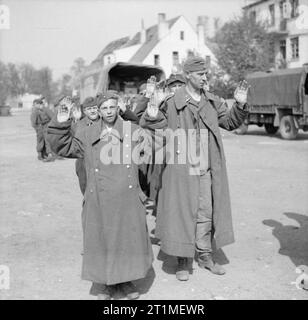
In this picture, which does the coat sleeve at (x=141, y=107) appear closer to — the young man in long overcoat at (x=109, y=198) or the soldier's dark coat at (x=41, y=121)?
the young man in long overcoat at (x=109, y=198)

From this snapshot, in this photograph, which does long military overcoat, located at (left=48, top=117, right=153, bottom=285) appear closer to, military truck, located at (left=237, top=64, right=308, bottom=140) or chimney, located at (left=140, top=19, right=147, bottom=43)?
military truck, located at (left=237, top=64, right=308, bottom=140)

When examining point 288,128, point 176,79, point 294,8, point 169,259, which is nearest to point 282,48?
point 294,8

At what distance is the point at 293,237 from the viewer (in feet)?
18.5

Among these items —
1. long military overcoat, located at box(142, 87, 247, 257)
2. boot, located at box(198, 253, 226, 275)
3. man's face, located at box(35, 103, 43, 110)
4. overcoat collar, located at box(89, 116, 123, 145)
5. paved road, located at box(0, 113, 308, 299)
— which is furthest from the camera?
man's face, located at box(35, 103, 43, 110)

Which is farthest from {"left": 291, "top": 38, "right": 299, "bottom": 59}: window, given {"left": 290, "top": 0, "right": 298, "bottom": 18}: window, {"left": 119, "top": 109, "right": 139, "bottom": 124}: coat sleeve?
{"left": 119, "top": 109, "right": 139, "bottom": 124}: coat sleeve

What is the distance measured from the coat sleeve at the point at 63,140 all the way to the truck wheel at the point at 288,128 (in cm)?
1504

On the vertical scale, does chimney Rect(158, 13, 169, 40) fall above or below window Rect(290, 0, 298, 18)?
above

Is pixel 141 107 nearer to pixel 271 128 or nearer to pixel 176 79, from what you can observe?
pixel 176 79

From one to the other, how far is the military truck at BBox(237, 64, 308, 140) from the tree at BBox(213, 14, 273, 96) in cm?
1197

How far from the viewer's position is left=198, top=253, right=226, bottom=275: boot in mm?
4508

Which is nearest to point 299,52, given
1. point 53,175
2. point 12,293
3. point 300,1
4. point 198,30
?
point 300,1

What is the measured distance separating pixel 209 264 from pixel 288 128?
47.1 ft

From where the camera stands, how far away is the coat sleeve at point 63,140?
3674mm
